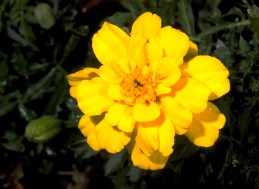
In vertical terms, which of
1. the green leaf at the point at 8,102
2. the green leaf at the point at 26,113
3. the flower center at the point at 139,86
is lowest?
the green leaf at the point at 26,113

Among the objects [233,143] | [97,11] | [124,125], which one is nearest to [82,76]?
[124,125]

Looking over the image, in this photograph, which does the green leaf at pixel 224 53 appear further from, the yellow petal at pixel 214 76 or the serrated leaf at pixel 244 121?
the yellow petal at pixel 214 76

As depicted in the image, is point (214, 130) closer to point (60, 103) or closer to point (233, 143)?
point (233, 143)

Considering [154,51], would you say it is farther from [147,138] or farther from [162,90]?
[147,138]

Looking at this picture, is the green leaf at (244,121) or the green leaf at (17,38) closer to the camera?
the green leaf at (244,121)

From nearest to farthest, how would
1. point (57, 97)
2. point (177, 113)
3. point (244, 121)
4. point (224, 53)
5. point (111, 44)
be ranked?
point (177, 113) → point (111, 44) → point (244, 121) → point (224, 53) → point (57, 97)

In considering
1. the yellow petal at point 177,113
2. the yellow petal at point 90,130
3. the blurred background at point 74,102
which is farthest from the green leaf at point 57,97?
the yellow petal at point 177,113

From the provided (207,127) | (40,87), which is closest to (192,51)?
(207,127)
